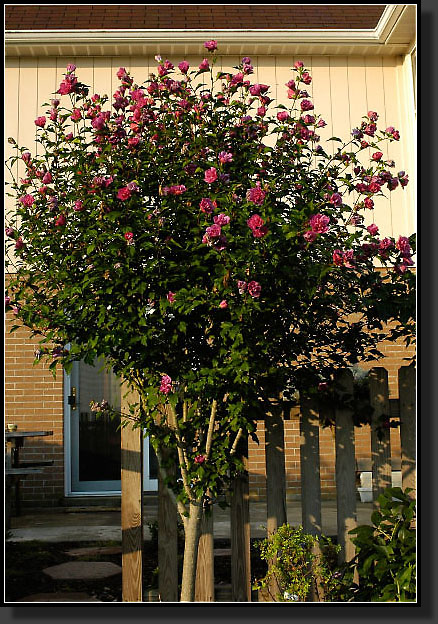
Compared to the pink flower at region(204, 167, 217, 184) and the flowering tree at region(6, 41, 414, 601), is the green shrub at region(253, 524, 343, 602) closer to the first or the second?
the flowering tree at region(6, 41, 414, 601)

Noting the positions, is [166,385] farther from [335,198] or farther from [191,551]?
[335,198]

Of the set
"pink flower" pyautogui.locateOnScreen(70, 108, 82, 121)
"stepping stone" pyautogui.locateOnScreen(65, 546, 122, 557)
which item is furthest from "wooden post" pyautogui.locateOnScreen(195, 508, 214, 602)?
"stepping stone" pyautogui.locateOnScreen(65, 546, 122, 557)

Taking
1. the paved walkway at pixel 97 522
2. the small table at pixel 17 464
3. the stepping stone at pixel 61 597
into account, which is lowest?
the paved walkway at pixel 97 522

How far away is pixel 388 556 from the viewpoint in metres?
3.61

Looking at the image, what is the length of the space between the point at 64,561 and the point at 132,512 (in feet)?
7.65

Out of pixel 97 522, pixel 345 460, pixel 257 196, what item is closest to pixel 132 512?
pixel 345 460

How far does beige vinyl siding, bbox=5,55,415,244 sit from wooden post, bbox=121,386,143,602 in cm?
570

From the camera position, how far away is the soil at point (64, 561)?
4.92 metres

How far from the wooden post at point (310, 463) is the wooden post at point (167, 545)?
2.20ft

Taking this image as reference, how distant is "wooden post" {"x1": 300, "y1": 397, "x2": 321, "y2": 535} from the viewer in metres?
3.99

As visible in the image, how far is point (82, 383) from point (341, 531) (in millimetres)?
6396

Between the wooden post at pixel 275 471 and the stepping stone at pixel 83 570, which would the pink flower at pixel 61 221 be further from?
the stepping stone at pixel 83 570

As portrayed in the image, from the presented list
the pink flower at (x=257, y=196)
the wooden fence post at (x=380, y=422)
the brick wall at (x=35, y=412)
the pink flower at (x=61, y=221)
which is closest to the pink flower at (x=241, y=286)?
the pink flower at (x=257, y=196)

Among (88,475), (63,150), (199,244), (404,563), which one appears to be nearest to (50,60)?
(88,475)
